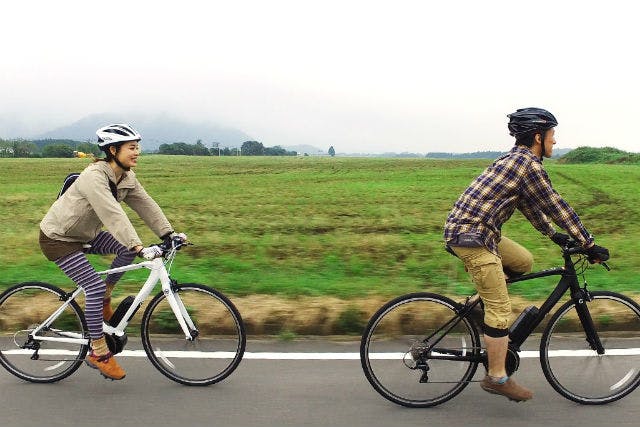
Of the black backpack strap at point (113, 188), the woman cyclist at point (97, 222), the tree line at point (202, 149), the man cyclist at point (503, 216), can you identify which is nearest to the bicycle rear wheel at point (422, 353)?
the man cyclist at point (503, 216)

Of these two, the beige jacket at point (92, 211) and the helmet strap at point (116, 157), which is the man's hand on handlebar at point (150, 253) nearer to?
the beige jacket at point (92, 211)

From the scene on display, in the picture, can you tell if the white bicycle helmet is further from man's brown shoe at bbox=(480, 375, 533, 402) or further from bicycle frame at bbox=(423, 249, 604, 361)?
man's brown shoe at bbox=(480, 375, 533, 402)

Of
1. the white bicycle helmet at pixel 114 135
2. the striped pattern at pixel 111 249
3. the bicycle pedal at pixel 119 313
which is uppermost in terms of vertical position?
the white bicycle helmet at pixel 114 135

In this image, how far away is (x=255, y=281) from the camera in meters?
6.68

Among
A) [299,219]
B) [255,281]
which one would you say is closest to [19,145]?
[299,219]

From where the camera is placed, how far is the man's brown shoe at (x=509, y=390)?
365 centimetres

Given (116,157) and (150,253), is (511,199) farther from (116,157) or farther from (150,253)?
(116,157)

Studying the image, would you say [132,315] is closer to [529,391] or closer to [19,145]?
[529,391]

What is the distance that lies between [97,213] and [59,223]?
1.23 ft

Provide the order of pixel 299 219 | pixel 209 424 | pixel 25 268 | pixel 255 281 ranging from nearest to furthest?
1. pixel 209 424
2. pixel 255 281
3. pixel 25 268
4. pixel 299 219

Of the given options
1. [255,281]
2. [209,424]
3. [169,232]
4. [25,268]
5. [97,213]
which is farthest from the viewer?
[25,268]

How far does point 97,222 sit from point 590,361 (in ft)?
11.7

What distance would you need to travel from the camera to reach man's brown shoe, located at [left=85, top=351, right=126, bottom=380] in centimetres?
404

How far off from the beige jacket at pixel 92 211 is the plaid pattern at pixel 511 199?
2.14m
